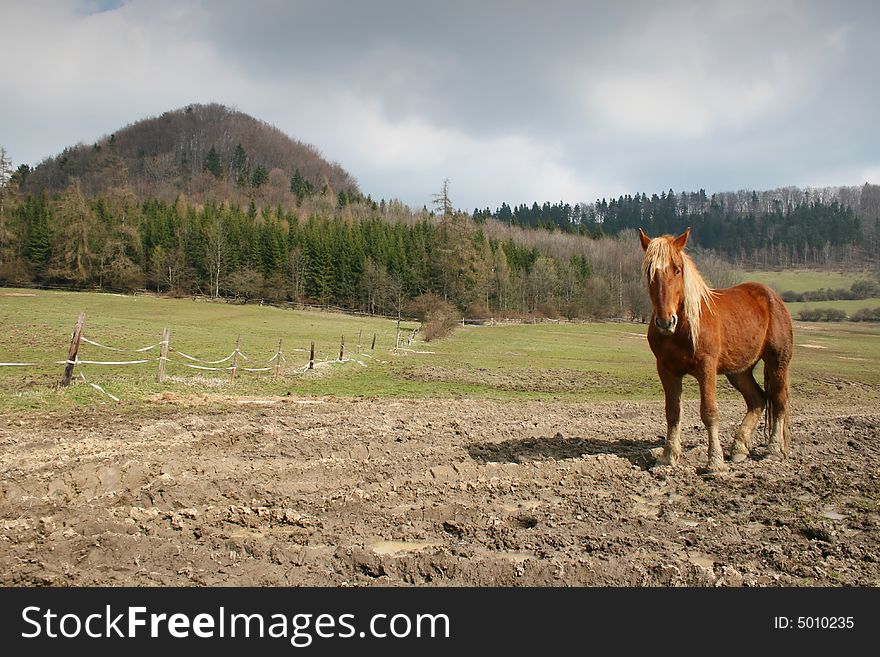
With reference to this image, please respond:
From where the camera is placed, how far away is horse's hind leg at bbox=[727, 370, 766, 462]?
7867mm

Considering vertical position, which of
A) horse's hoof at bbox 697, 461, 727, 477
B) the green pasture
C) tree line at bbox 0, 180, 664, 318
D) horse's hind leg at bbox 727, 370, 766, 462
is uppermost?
tree line at bbox 0, 180, 664, 318

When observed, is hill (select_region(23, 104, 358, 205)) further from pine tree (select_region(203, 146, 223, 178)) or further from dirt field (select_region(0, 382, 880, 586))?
dirt field (select_region(0, 382, 880, 586))

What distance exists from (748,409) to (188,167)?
184830mm

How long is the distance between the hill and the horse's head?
443 feet

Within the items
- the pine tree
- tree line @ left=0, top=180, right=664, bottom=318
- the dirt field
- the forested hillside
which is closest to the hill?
the pine tree

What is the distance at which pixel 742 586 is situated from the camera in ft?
12.0

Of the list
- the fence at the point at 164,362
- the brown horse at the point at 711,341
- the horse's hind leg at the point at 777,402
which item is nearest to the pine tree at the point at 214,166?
the fence at the point at 164,362

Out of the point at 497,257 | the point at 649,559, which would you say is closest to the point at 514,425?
the point at 649,559

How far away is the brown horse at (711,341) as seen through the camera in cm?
696

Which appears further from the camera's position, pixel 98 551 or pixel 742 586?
pixel 98 551

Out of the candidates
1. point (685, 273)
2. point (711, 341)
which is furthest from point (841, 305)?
point (685, 273)

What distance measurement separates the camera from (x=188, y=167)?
165000 mm
